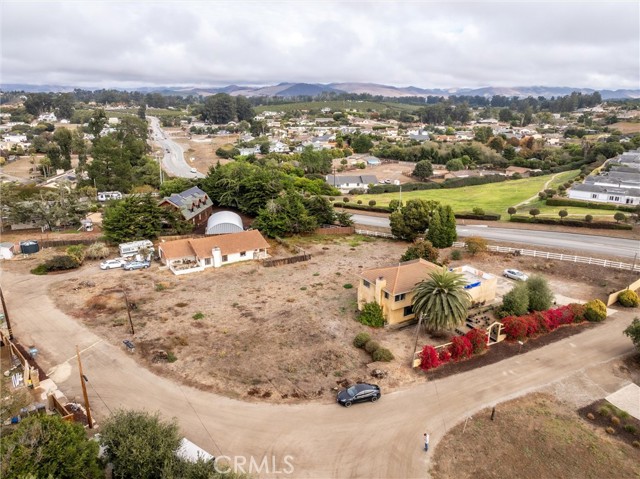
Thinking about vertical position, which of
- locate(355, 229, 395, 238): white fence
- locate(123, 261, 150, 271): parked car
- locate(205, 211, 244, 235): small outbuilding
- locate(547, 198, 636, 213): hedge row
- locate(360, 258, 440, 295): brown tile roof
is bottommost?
locate(355, 229, 395, 238): white fence

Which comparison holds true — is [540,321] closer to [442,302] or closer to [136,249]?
[442,302]

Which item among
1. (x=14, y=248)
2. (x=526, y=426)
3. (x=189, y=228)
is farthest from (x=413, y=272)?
(x=14, y=248)

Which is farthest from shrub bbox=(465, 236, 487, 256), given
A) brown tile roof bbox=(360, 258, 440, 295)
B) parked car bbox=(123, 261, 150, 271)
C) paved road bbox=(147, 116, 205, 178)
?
paved road bbox=(147, 116, 205, 178)

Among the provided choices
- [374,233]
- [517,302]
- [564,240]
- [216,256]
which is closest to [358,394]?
[517,302]

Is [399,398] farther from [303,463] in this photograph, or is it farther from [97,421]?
[97,421]

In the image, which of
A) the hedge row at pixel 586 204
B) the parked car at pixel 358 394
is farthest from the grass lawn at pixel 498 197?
the parked car at pixel 358 394

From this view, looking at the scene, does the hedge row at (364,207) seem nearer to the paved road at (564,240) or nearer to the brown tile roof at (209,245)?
the paved road at (564,240)

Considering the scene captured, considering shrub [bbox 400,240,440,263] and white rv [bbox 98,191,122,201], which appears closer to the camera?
shrub [bbox 400,240,440,263]

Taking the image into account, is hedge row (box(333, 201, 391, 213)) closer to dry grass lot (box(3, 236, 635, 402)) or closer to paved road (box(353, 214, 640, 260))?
paved road (box(353, 214, 640, 260))
